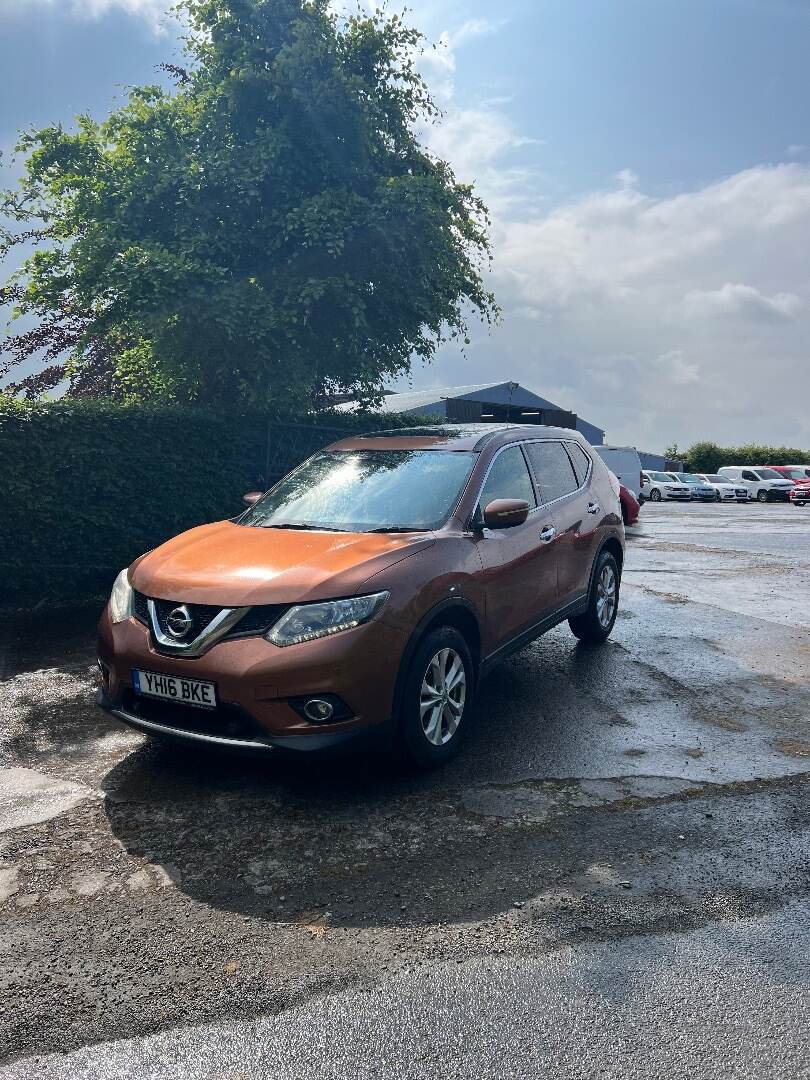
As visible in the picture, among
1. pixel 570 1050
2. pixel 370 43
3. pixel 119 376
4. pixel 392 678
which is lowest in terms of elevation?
pixel 570 1050

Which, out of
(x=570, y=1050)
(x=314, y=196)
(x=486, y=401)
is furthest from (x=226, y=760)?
(x=486, y=401)

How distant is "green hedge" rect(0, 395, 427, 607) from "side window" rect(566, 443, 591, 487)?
210 inches

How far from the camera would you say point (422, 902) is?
3109 mm

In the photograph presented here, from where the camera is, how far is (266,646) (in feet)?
12.6

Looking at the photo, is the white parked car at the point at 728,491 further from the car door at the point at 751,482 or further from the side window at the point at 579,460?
the side window at the point at 579,460

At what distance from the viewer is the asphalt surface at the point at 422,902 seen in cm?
238

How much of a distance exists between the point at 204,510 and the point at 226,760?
6.66 meters

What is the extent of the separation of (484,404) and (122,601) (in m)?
38.8

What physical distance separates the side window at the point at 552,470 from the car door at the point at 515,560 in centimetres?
19

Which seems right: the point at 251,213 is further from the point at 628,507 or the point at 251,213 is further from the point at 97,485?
the point at 628,507

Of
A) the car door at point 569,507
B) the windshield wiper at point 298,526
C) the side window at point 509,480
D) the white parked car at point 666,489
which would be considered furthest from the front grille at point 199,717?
the white parked car at point 666,489

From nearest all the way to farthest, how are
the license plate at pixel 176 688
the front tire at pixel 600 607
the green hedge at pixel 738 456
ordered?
the license plate at pixel 176 688, the front tire at pixel 600 607, the green hedge at pixel 738 456

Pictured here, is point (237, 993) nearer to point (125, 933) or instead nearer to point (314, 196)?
point (125, 933)

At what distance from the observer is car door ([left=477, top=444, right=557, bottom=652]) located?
4.94m
